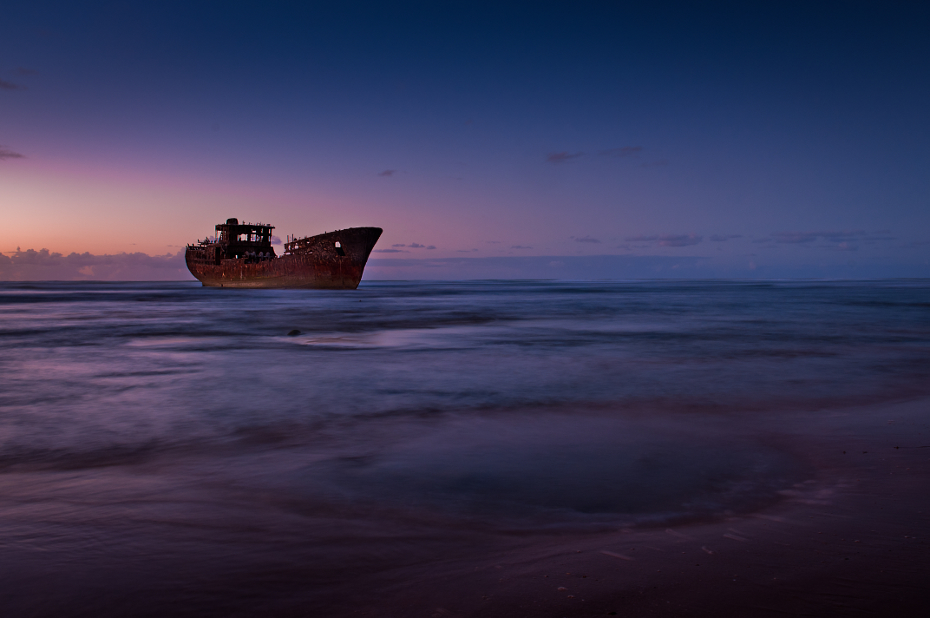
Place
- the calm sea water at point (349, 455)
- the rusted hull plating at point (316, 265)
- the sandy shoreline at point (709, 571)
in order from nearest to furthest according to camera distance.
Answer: the sandy shoreline at point (709, 571), the calm sea water at point (349, 455), the rusted hull plating at point (316, 265)

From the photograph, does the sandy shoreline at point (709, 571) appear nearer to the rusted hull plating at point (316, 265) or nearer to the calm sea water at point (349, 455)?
the calm sea water at point (349, 455)

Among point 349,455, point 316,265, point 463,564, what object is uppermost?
point 316,265

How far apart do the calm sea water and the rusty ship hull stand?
41923 mm

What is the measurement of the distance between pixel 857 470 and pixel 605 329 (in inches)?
674

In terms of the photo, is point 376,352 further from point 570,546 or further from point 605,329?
point 570,546

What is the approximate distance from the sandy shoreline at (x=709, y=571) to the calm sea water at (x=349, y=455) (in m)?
0.23

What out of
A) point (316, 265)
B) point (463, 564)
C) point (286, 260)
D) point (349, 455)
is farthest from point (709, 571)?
point (286, 260)

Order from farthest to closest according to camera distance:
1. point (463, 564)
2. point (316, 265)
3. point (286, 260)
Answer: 1. point (286, 260)
2. point (316, 265)
3. point (463, 564)

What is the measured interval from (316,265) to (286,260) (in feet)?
13.1

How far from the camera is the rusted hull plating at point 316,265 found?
180 ft

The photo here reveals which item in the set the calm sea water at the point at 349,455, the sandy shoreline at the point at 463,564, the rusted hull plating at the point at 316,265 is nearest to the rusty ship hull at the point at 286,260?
the rusted hull plating at the point at 316,265

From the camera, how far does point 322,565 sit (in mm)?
3115

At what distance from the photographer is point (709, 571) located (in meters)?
2.96

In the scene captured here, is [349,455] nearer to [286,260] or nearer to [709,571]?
[709,571]
